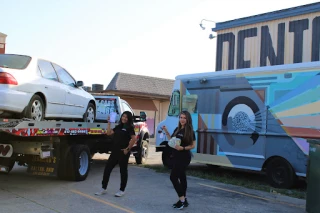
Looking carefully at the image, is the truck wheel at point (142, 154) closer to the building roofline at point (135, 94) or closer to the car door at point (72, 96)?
the car door at point (72, 96)

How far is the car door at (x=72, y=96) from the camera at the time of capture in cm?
811

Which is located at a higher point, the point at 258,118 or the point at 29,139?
the point at 258,118

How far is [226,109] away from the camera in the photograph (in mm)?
9828

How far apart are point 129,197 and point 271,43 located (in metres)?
10.2

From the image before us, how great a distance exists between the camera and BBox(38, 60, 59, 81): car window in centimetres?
738

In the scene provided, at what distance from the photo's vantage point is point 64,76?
8.36 m

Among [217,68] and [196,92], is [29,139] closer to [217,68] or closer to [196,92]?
[196,92]

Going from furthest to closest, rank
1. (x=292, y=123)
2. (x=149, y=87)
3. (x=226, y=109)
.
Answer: (x=149, y=87) < (x=226, y=109) < (x=292, y=123)

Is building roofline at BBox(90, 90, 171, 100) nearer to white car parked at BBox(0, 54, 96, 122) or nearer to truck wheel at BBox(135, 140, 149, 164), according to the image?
truck wheel at BBox(135, 140, 149, 164)

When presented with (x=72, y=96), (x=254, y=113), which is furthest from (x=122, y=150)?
(x=254, y=113)

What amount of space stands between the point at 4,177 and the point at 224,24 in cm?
1150

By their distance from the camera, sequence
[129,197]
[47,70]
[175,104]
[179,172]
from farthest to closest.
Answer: [175,104], [47,70], [129,197], [179,172]

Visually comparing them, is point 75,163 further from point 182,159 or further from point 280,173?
point 280,173

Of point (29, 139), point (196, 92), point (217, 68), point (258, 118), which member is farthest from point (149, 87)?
point (29, 139)
